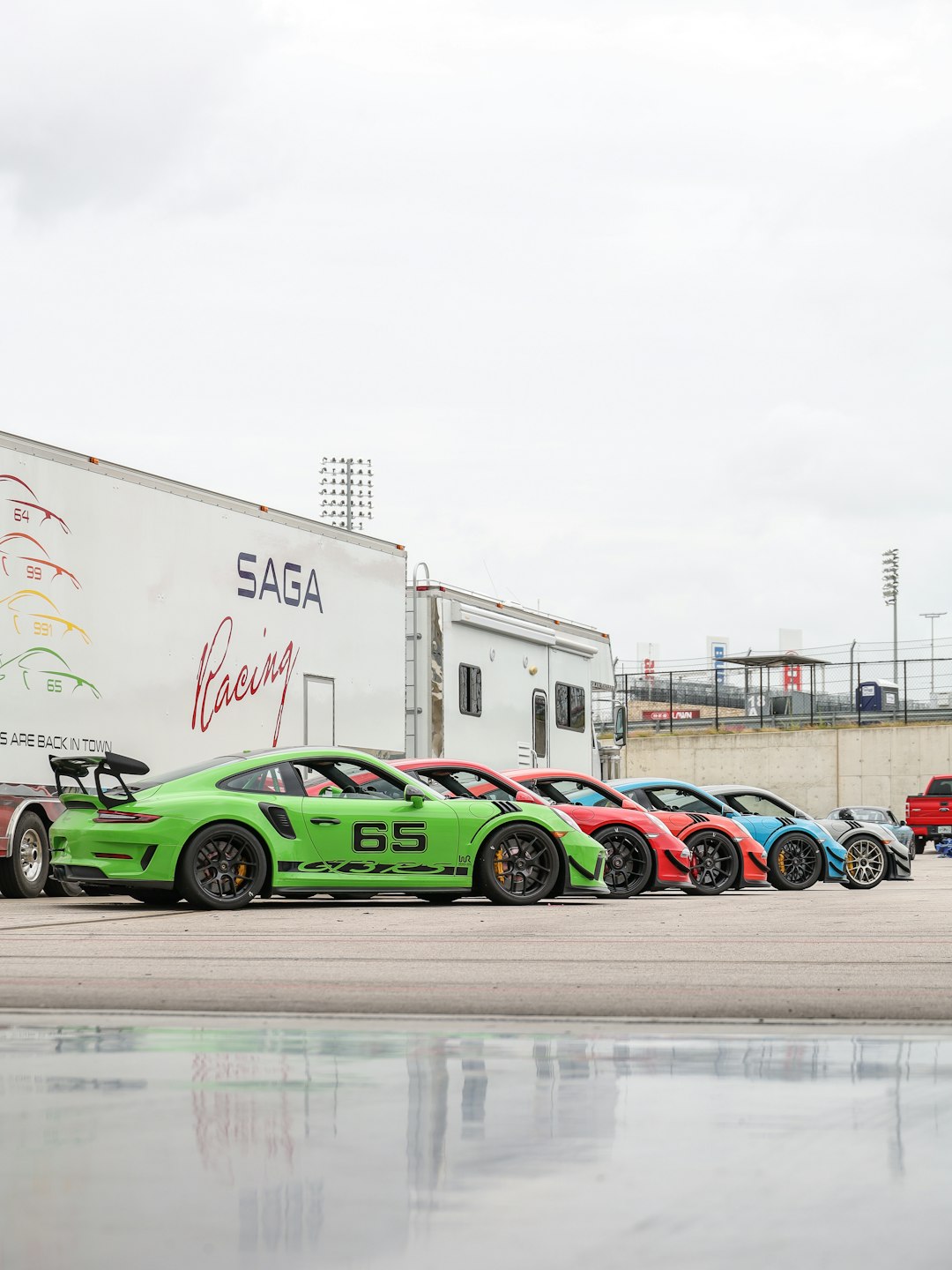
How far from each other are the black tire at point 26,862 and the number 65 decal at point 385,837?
11.7ft

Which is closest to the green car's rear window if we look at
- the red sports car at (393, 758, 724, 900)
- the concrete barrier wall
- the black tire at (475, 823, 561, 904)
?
the black tire at (475, 823, 561, 904)

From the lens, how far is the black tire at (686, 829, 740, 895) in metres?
18.7

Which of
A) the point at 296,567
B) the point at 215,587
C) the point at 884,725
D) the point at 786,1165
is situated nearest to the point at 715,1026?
the point at 786,1165

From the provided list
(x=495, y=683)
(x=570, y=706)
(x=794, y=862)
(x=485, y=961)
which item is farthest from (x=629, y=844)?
(x=570, y=706)

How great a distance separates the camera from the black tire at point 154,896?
14.1 meters

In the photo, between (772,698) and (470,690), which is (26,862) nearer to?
(470,690)

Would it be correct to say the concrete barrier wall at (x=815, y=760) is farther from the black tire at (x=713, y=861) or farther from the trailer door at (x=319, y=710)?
the trailer door at (x=319, y=710)

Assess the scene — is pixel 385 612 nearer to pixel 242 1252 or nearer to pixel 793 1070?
pixel 793 1070

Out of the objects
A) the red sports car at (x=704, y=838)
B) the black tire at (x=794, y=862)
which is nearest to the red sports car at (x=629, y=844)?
the red sports car at (x=704, y=838)

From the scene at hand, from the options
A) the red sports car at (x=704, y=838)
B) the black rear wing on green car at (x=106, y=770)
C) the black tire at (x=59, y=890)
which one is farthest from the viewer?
the red sports car at (x=704, y=838)

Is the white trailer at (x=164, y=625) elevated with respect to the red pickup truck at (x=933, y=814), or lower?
elevated

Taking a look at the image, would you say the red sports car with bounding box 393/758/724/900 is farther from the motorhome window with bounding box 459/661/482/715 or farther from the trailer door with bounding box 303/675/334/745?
the motorhome window with bounding box 459/661/482/715

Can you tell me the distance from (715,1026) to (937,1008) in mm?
1018

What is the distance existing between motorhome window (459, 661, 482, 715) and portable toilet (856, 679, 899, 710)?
142 feet
